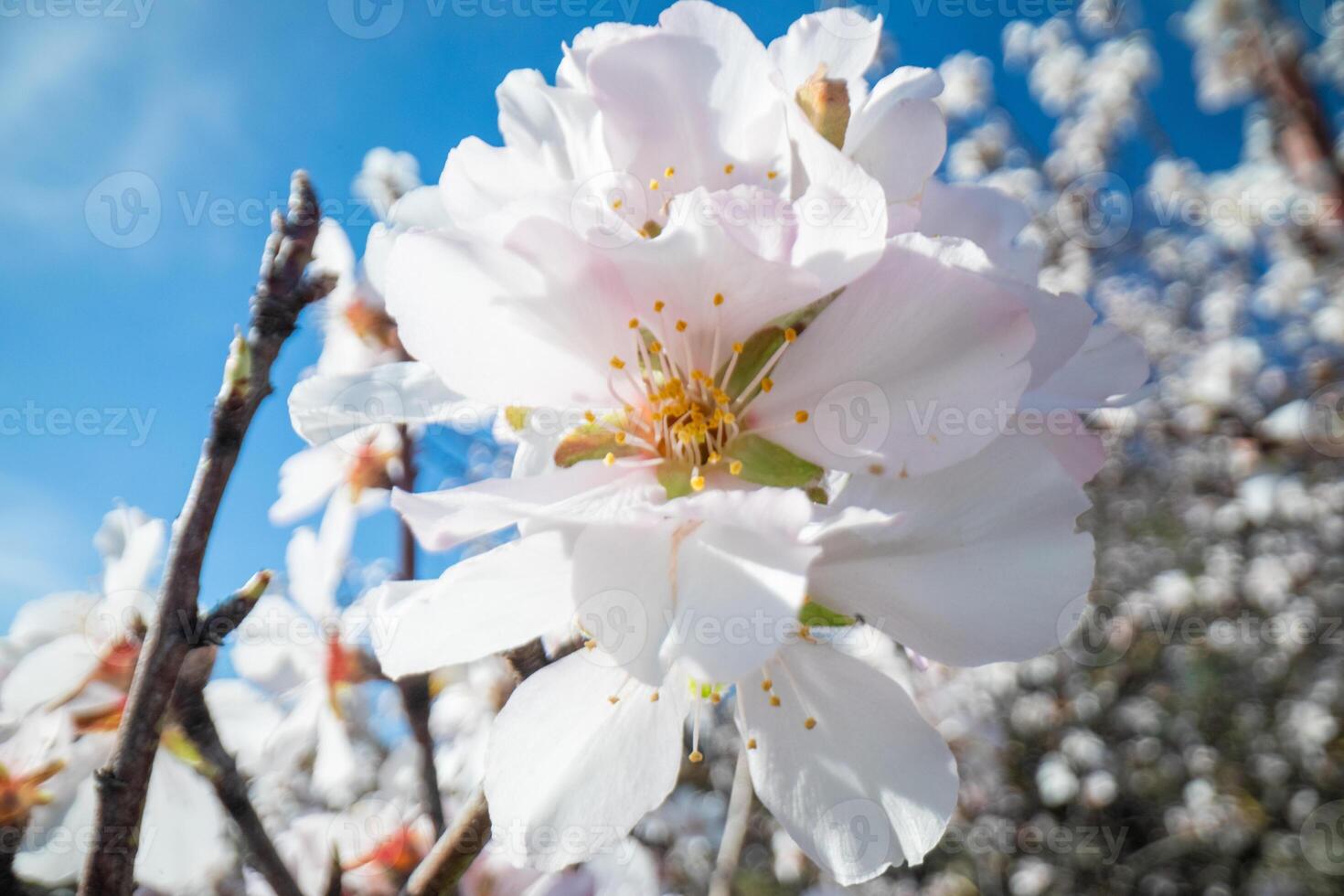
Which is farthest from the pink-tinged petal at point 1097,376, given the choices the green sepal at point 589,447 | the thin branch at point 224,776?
the thin branch at point 224,776

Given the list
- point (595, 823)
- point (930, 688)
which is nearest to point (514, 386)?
point (595, 823)

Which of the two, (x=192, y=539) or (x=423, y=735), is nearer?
(x=192, y=539)

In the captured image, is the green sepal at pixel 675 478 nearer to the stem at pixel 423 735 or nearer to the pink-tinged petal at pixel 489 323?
the pink-tinged petal at pixel 489 323

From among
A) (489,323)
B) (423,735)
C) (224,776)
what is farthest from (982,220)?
(423,735)

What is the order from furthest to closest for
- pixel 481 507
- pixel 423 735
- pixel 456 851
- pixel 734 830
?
pixel 734 830
pixel 423 735
pixel 456 851
pixel 481 507

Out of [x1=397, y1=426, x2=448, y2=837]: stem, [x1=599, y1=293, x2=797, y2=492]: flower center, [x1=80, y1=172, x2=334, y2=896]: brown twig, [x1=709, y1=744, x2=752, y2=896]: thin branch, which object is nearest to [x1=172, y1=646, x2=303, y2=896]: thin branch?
[x1=80, y1=172, x2=334, y2=896]: brown twig

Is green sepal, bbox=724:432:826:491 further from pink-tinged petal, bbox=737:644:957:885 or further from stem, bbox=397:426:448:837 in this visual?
stem, bbox=397:426:448:837

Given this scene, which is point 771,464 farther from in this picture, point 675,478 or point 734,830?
point 734,830
